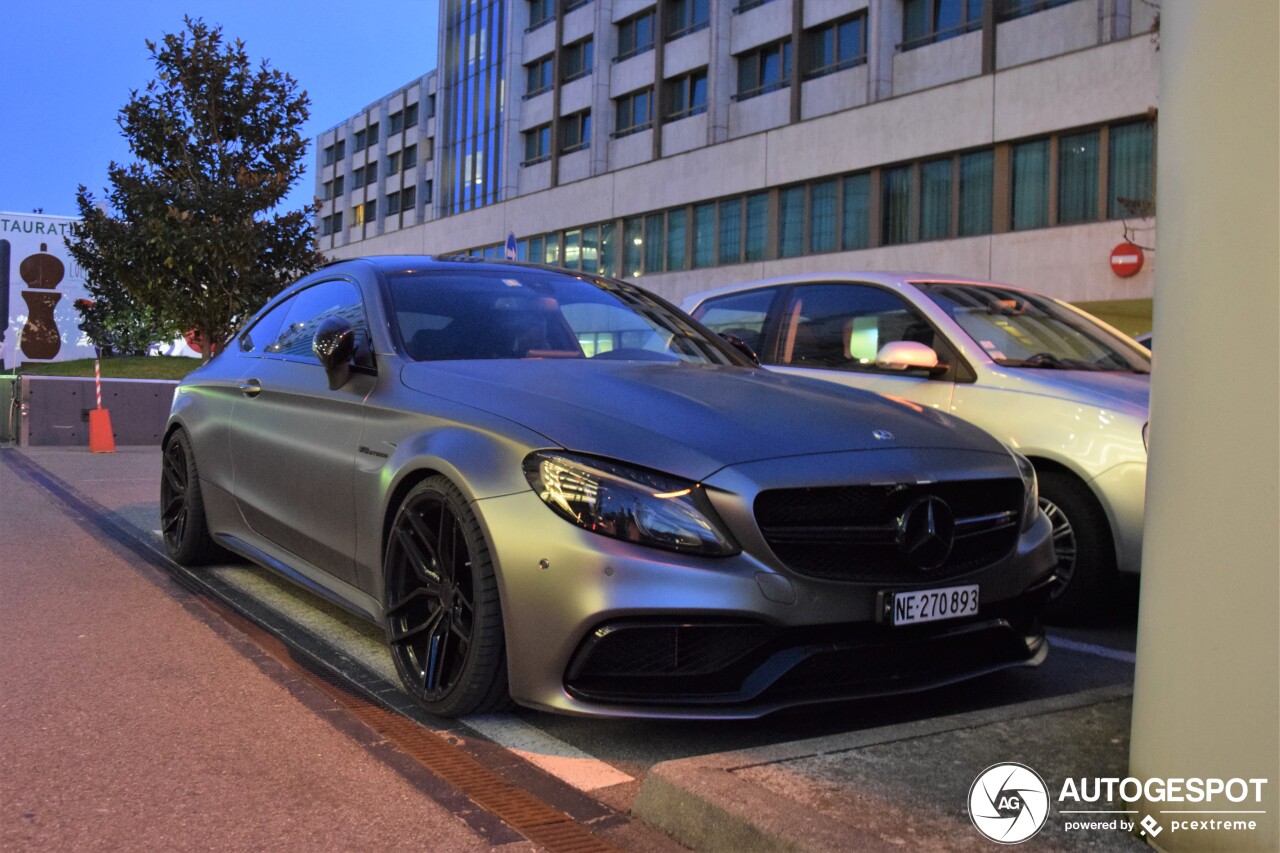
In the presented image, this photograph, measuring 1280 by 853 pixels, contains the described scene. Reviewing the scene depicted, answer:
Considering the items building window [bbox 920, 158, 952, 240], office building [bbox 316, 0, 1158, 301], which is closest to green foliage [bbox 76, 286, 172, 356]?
office building [bbox 316, 0, 1158, 301]

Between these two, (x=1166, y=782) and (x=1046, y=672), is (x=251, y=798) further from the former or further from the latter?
(x=1046, y=672)

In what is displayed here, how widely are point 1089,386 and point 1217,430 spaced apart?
3085mm

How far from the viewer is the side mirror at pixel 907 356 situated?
18.7 ft

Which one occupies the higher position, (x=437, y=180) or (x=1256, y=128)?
(x=437, y=180)

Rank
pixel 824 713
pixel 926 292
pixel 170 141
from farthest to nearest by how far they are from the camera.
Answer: pixel 170 141
pixel 926 292
pixel 824 713

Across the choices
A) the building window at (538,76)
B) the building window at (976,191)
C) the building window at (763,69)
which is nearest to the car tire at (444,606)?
the building window at (976,191)

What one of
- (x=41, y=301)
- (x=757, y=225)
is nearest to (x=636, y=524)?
(x=757, y=225)

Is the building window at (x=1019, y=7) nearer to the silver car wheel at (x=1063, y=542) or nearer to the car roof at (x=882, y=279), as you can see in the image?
Result: the car roof at (x=882, y=279)

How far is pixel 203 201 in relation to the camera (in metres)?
20.1

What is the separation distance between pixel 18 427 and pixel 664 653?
57.9ft

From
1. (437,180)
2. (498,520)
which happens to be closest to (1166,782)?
(498,520)

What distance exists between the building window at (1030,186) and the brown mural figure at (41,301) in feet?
67.0

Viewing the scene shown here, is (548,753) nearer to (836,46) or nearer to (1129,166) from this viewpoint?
(1129,166)

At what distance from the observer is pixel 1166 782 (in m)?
2.51
